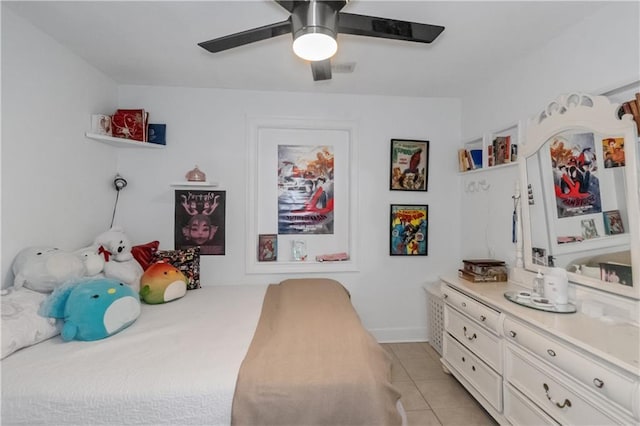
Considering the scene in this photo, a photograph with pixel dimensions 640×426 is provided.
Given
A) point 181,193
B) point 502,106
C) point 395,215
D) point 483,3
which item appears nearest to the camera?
point 483,3

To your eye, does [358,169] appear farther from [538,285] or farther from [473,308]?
[538,285]

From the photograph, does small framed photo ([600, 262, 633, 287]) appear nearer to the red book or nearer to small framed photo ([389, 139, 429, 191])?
small framed photo ([389, 139, 429, 191])

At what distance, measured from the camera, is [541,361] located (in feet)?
4.93

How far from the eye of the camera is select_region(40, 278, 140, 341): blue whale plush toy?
5.03 ft

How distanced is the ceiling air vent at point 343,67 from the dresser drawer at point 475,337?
2.04 meters

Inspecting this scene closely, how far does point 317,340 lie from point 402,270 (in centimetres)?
176

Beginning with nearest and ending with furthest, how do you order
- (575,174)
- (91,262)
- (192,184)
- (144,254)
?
(575,174)
(91,262)
(144,254)
(192,184)

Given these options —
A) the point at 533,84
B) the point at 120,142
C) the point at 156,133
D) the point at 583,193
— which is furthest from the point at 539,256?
the point at 120,142

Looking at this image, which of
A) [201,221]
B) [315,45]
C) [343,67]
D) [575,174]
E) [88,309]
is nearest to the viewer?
[315,45]

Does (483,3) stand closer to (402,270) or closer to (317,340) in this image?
(317,340)

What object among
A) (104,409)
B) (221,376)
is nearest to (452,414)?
(221,376)

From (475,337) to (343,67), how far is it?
2193 millimetres

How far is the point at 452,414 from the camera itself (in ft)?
6.47

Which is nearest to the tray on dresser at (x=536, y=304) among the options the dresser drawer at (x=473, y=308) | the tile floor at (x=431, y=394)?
the dresser drawer at (x=473, y=308)
